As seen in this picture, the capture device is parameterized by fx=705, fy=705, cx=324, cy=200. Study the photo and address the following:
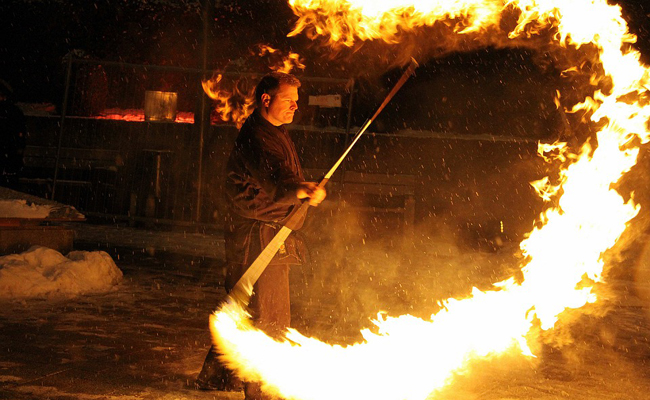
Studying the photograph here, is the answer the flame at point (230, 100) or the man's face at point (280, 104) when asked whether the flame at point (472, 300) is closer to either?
the man's face at point (280, 104)

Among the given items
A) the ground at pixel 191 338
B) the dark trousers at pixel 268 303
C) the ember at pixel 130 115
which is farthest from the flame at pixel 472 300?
the ember at pixel 130 115

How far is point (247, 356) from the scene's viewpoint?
4.14m

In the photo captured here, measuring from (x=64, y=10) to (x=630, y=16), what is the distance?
13.1 metres

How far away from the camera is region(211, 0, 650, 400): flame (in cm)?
413

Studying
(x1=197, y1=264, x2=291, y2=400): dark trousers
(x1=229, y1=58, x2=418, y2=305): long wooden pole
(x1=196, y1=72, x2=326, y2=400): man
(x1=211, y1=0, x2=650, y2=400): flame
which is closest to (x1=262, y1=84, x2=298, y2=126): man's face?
(x1=196, y1=72, x2=326, y2=400): man

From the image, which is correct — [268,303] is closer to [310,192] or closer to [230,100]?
[310,192]

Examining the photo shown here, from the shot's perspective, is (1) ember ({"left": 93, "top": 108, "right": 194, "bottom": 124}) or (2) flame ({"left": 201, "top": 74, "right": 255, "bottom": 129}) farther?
(1) ember ({"left": 93, "top": 108, "right": 194, "bottom": 124})

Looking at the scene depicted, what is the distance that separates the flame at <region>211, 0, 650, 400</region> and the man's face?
3.82 ft

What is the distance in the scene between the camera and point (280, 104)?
4254mm

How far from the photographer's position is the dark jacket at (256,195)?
13.3 feet

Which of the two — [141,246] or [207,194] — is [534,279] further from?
[207,194]

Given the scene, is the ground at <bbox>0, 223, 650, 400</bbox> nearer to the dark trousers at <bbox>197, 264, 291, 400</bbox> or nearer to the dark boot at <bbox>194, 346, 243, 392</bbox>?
the dark boot at <bbox>194, 346, 243, 392</bbox>

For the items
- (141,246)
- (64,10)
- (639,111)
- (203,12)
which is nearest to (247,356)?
(639,111)

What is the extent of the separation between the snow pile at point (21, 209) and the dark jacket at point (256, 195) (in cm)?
465
